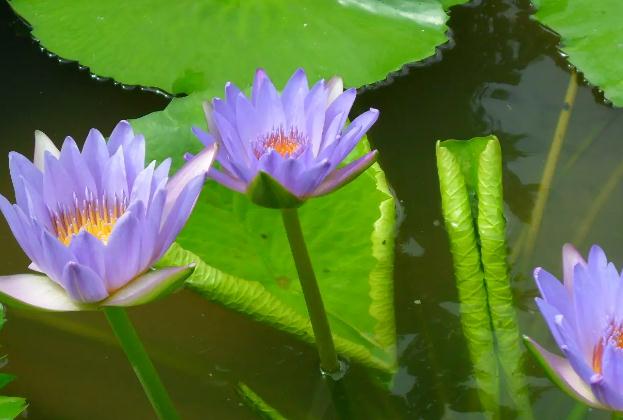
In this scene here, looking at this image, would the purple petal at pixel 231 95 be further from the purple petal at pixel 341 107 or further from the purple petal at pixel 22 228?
the purple petal at pixel 22 228

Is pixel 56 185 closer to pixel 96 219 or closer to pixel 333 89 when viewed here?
pixel 96 219

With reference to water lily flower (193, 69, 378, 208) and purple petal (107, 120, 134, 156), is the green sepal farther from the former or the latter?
purple petal (107, 120, 134, 156)

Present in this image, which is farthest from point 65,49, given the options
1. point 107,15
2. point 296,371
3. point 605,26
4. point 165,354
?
point 605,26

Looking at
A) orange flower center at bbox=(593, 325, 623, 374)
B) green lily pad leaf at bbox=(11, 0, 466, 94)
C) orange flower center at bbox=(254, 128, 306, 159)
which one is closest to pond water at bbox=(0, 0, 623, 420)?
green lily pad leaf at bbox=(11, 0, 466, 94)

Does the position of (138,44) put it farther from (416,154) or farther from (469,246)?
(469,246)

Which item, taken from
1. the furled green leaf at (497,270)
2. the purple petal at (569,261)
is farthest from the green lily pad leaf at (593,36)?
the purple petal at (569,261)

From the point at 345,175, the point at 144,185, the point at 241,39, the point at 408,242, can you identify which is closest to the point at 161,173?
the point at 144,185
